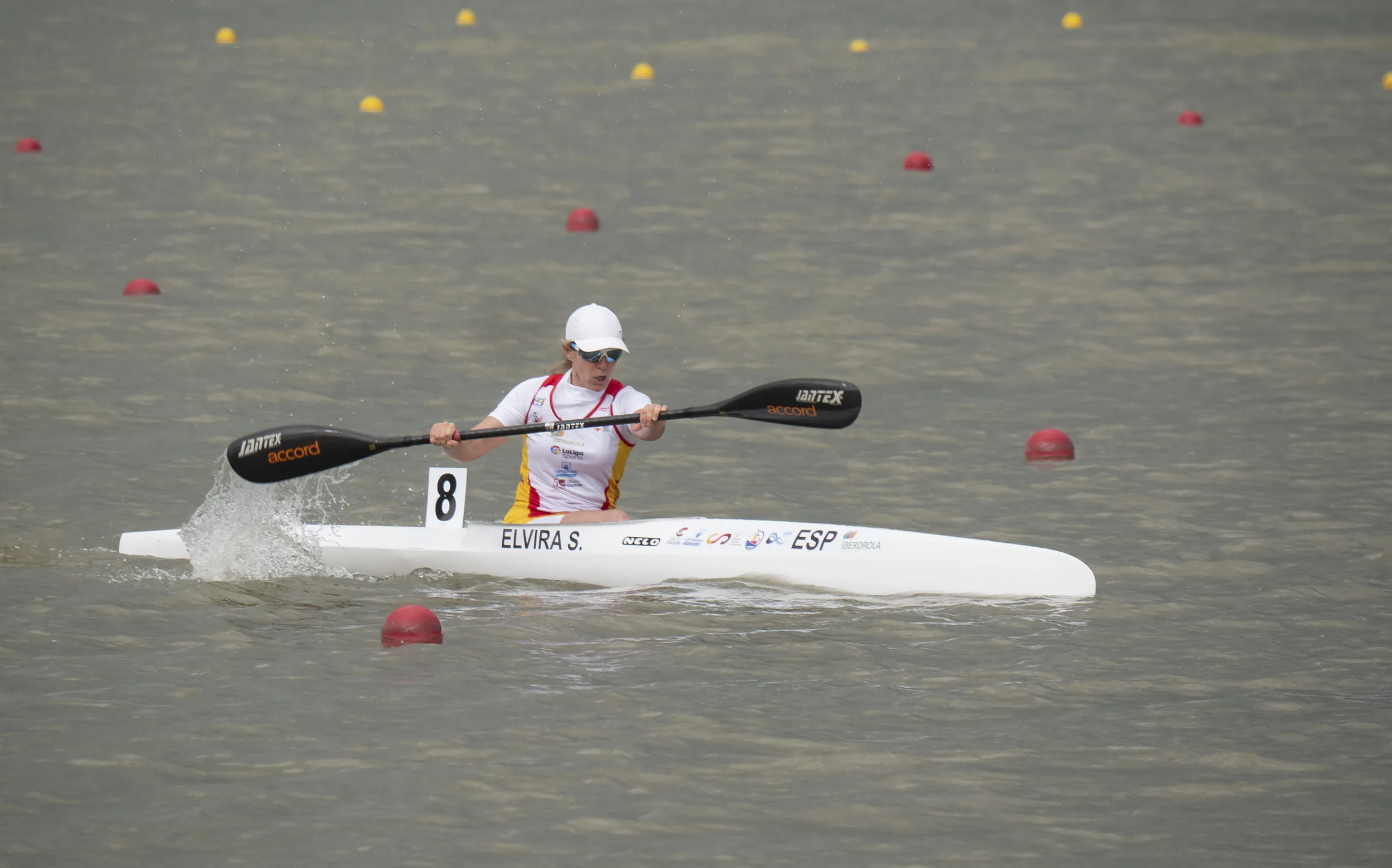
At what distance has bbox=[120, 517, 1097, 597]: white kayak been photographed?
8789 millimetres

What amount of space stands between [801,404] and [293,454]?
7.97ft

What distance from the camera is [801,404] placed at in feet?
31.2

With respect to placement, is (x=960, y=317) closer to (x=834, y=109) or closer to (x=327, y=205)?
(x=327, y=205)

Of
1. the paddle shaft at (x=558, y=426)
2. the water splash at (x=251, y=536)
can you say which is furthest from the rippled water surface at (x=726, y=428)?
the paddle shaft at (x=558, y=426)

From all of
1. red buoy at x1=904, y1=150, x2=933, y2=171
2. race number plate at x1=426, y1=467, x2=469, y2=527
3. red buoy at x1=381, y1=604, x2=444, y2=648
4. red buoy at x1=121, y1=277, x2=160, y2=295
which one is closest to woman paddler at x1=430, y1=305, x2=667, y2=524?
race number plate at x1=426, y1=467, x2=469, y2=527

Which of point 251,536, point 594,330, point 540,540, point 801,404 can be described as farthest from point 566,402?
point 251,536

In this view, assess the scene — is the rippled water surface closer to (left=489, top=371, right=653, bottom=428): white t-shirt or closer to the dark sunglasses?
(left=489, top=371, right=653, bottom=428): white t-shirt

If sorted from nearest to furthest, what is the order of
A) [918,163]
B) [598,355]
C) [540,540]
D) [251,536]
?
1. [598,355]
2. [540,540]
3. [251,536]
4. [918,163]

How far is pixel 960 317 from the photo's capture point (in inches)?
567

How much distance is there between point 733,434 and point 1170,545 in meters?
3.30

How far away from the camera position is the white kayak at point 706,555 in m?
8.79

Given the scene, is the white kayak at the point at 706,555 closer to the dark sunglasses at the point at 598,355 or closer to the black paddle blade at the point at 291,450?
the black paddle blade at the point at 291,450

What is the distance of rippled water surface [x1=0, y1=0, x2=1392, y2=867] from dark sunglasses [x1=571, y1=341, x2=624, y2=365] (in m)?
1.06

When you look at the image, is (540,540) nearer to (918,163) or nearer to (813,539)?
(813,539)
